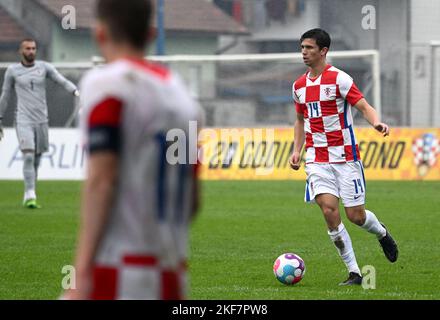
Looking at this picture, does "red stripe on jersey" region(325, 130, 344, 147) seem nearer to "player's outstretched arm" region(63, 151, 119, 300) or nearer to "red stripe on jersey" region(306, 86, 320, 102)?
"red stripe on jersey" region(306, 86, 320, 102)

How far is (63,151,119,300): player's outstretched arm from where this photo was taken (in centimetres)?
364

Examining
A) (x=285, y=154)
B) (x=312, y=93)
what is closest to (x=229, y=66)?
(x=285, y=154)

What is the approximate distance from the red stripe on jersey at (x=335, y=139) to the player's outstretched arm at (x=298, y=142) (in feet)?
1.40

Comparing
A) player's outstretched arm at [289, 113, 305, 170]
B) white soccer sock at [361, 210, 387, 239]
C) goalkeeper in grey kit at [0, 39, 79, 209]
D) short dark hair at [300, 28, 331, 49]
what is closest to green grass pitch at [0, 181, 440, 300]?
white soccer sock at [361, 210, 387, 239]

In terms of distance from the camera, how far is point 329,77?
892 centimetres

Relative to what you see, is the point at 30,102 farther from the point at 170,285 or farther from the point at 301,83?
the point at 170,285

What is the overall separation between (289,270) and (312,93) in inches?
58.2

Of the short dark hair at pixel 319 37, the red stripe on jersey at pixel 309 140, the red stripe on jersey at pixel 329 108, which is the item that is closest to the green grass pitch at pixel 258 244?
the red stripe on jersey at pixel 309 140

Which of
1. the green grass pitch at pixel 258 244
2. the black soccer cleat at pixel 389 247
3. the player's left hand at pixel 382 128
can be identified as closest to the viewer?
the player's left hand at pixel 382 128

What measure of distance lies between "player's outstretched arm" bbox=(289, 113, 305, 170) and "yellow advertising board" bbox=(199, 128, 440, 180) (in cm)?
1172

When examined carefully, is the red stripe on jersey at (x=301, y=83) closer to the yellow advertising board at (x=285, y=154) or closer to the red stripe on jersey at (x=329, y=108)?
the red stripe on jersey at (x=329, y=108)

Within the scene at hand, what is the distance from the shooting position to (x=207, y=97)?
85.9 feet

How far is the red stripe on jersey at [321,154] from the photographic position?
8.99 metres

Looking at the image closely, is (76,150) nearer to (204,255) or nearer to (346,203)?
(204,255)
